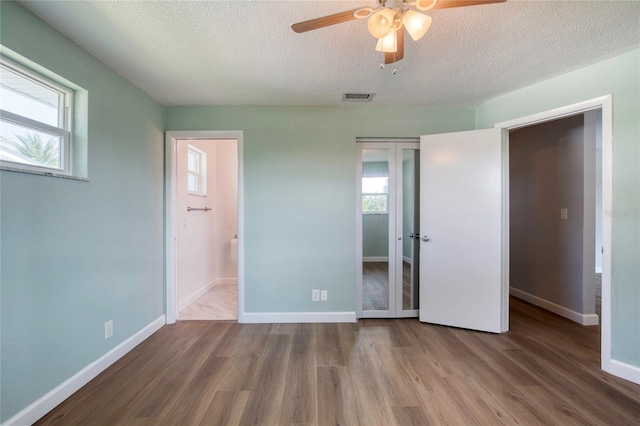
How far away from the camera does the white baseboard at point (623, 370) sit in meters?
1.83

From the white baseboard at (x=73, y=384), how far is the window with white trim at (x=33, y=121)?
138 cm

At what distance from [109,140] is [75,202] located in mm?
605

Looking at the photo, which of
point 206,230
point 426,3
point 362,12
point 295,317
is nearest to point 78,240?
point 295,317

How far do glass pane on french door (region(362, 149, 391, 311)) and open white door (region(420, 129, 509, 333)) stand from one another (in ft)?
1.27

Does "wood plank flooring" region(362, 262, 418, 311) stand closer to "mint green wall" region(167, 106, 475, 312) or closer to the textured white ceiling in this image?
"mint green wall" region(167, 106, 475, 312)

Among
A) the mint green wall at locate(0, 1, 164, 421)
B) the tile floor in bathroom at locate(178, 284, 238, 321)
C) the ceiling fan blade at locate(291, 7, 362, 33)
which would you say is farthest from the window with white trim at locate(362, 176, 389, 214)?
the mint green wall at locate(0, 1, 164, 421)

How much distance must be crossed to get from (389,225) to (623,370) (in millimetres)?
2055

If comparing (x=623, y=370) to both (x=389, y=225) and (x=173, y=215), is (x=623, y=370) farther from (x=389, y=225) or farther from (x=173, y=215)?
(x=173, y=215)

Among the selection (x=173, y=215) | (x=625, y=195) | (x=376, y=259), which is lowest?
(x=376, y=259)

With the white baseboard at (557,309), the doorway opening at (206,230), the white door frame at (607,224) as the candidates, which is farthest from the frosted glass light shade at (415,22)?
the white baseboard at (557,309)

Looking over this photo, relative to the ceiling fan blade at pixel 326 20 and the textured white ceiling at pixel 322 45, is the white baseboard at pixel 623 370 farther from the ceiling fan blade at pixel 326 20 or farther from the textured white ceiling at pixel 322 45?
the ceiling fan blade at pixel 326 20

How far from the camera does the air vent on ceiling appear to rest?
2537 mm

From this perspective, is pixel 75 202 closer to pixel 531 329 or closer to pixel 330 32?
pixel 330 32

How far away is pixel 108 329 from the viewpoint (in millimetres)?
2029
